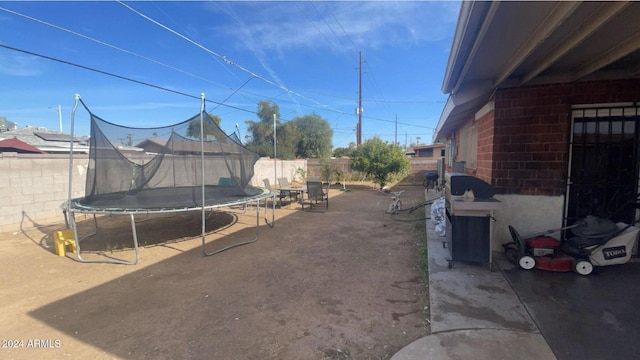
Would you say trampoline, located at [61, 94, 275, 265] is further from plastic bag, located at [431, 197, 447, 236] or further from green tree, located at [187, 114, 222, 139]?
plastic bag, located at [431, 197, 447, 236]

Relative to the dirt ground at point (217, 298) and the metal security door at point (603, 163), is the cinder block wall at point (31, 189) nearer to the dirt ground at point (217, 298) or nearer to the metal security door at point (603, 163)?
the dirt ground at point (217, 298)

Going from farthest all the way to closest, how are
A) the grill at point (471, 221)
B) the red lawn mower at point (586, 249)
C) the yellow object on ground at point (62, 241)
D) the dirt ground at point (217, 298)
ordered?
1. the yellow object on ground at point (62, 241)
2. the grill at point (471, 221)
3. the red lawn mower at point (586, 249)
4. the dirt ground at point (217, 298)

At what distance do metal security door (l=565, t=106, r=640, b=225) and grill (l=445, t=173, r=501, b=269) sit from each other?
142cm

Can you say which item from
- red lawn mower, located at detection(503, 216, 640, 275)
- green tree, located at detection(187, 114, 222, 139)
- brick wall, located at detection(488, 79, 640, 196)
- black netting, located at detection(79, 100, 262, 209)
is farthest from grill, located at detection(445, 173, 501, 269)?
green tree, located at detection(187, 114, 222, 139)

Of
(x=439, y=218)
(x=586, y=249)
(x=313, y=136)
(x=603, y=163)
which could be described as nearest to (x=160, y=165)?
(x=439, y=218)

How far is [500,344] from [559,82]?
3.32m

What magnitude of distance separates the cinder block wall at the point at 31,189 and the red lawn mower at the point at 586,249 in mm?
9070

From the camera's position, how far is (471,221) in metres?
3.34

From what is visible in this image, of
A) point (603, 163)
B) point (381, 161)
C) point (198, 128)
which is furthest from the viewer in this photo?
point (381, 161)

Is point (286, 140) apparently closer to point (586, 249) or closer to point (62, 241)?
point (62, 241)

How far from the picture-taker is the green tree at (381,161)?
1295 cm

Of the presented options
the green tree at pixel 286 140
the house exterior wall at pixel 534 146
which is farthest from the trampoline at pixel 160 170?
the green tree at pixel 286 140

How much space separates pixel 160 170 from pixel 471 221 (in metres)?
5.33

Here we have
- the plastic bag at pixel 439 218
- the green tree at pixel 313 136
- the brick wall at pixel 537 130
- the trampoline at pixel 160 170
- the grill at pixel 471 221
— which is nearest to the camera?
the grill at pixel 471 221
